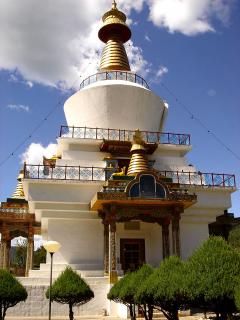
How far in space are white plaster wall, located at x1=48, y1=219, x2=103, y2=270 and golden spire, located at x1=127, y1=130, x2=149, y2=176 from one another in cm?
345

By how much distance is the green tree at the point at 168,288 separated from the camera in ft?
31.9

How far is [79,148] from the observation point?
2392 cm

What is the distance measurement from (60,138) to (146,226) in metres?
6.85

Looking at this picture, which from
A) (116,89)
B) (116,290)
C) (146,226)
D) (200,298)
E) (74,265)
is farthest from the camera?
(116,89)

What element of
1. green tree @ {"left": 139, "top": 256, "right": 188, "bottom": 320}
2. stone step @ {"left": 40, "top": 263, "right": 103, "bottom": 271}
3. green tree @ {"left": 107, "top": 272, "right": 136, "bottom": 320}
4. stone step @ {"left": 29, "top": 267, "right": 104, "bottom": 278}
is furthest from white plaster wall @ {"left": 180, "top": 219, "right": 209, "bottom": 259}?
green tree @ {"left": 139, "top": 256, "right": 188, "bottom": 320}

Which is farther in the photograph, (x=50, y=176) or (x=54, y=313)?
(x=50, y=176)

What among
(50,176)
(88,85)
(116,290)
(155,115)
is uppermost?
(88,85)

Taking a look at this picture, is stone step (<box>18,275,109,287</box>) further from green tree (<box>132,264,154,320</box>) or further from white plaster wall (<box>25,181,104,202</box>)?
green tree (<box>132,264,154,320</box>)

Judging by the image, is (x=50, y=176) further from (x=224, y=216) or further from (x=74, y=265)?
(x=224, y=216)

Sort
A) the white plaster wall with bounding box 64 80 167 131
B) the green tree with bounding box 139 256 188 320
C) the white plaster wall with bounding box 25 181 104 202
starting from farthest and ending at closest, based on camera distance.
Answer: the white plaster wall with bounding box 64 80 167 131, the white plaster wall with bounding box 25 181 104 202, the green tree with bounding box 139 256 188 320

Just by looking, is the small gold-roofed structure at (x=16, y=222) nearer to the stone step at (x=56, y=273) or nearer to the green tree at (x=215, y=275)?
the stone step at (x=56, y=273)

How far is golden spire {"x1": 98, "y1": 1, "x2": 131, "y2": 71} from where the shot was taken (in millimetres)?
29172

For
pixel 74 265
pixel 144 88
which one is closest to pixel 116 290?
pixel 74 265

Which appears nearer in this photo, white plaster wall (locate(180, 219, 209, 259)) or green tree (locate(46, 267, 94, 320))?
green tree (locate(46, 267, 94, 320))
